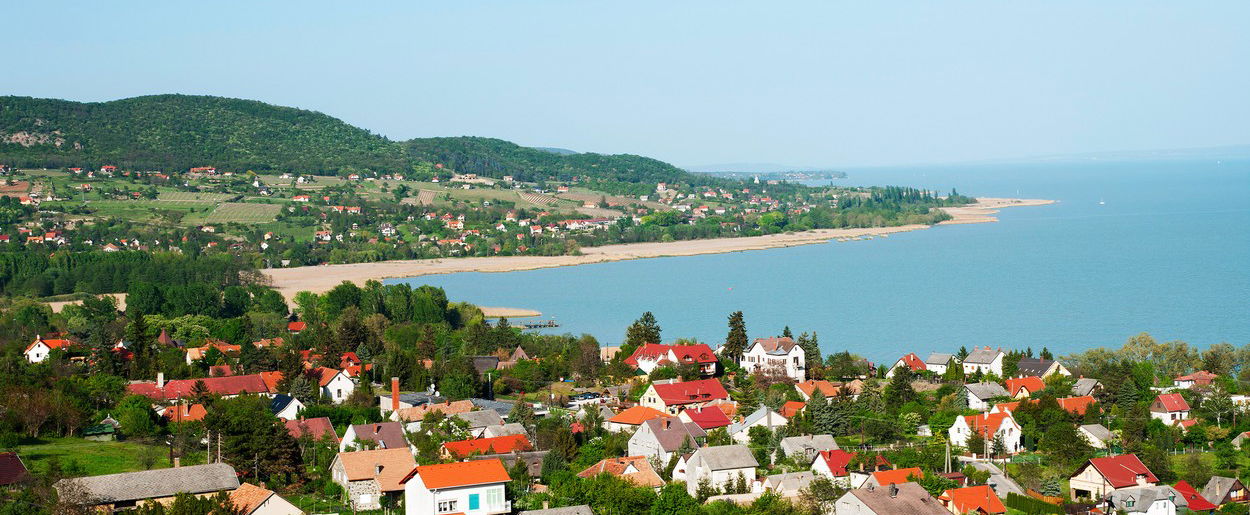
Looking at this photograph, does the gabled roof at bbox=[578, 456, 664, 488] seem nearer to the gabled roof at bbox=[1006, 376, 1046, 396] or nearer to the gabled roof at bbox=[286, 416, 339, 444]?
the gabled roof at bbox=[286, 416, 339, 444]

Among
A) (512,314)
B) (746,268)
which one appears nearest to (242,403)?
(512,314)

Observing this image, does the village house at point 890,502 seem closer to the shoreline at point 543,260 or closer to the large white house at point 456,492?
the large white house at point 456,492

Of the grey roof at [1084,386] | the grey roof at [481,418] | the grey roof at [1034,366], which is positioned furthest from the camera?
the grey roof at [1034,366]

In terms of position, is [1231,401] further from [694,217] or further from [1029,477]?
[694,217]

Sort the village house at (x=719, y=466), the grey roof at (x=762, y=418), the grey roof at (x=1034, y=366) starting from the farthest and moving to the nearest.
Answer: the grey roof at (x=1034, y=366)
the grey roof at (x=762, y=418)
the village house at (x=719, y=466)

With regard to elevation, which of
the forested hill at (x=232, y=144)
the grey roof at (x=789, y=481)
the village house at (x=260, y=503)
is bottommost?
the grey roof at (x=789, y=481)

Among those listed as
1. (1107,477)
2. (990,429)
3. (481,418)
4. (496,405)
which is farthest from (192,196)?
(1107,477)

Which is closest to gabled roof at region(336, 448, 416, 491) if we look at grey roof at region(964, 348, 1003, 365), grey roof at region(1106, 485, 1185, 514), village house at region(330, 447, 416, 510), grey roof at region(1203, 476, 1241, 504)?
village house at region(330, 447, 416, 510)

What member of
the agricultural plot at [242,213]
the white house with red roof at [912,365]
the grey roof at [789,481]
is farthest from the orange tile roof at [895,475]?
the agricultural plot at [242,213]
